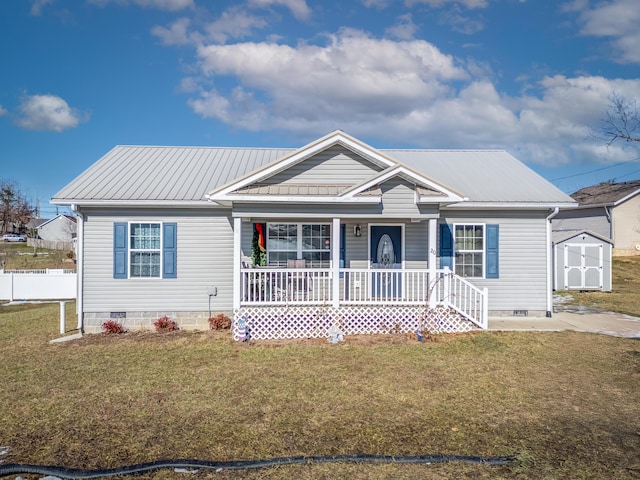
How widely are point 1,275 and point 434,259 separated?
18.9 meters

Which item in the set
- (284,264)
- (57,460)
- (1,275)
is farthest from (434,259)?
(1,275)

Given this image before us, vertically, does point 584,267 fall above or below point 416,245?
below

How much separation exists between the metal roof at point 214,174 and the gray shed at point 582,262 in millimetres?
6991

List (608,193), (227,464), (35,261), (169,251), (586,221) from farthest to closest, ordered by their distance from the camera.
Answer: (35,261) < (608,193) < (586,221) < (169,251) < (227,464)

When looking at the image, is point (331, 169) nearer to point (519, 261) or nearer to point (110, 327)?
point (519, 261)

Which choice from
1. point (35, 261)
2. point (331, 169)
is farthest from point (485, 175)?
point (35, 261)

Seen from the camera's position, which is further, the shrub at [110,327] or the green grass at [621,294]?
the green grass at [621,294]

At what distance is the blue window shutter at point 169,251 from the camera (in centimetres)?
1139

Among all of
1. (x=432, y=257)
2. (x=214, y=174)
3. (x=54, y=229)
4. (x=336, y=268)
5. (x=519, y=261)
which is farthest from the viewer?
(x=54, y=229)

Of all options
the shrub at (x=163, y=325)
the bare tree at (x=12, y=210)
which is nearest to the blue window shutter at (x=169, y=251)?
the shrub at (x=163, y=325)

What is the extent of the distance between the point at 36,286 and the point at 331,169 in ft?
52.2

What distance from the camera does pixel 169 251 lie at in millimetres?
11391

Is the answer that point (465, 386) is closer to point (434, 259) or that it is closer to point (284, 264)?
point (434, 259)

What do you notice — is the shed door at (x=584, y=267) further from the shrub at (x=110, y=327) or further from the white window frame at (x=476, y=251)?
the shrub at (x=110, y=327)
